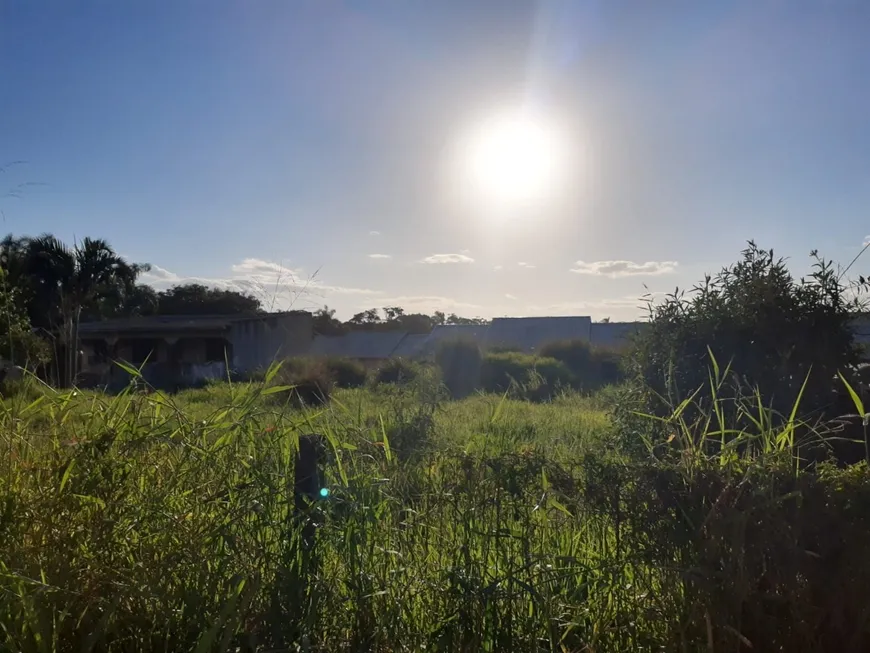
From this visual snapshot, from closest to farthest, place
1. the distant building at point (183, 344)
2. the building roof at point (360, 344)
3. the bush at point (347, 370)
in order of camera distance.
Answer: the bush at point (347, 370) < the distant building at point (183, 344) < the building roof at point (360, 344)

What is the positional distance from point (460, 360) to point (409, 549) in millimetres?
22349

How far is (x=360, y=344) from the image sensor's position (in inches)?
1726

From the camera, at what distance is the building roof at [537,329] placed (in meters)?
39.8

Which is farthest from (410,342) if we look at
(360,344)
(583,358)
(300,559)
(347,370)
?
(300,559)

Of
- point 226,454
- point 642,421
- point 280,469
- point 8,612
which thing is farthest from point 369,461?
point 642,421

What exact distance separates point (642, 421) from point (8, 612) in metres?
3.98

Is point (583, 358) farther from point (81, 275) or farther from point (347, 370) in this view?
point (81, 275)

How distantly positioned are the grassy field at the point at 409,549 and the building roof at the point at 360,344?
36921 millimetres

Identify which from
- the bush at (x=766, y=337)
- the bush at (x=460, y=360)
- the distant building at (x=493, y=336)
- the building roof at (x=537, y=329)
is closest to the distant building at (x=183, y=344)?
the distant building at (x=493, y=336)

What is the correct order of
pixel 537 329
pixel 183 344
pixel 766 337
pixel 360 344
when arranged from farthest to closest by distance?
pixel 360 344 < pixel 537 329 < pixel 183 344 < pixel 766 337

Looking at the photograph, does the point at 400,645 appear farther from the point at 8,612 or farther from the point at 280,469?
the point at 8,612

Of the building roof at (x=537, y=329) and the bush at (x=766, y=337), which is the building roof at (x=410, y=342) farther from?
the bush at (x=766, y=337)

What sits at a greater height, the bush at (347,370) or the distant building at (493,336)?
the distant building at (493,336)

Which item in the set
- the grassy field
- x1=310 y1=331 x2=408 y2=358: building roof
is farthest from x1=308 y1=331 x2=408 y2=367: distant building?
the grassy field
